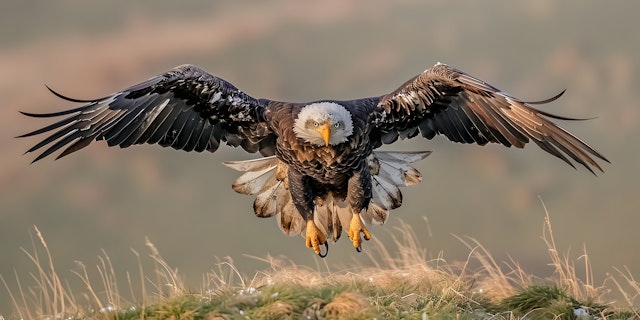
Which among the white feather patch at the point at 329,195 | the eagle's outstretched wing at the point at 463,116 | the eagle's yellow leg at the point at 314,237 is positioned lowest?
the eagle's yellow leg at the point at 314,237

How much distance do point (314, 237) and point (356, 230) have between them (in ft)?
1.40

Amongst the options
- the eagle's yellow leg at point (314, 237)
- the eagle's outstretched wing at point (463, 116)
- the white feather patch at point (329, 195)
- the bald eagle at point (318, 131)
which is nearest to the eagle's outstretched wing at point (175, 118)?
the bald eagle at point (318, 131)

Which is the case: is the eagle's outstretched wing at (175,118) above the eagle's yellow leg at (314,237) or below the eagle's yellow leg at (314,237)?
above

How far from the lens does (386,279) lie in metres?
7.96

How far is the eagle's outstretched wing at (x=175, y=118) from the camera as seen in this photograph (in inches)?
287

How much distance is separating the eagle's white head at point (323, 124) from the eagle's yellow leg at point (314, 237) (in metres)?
1.04

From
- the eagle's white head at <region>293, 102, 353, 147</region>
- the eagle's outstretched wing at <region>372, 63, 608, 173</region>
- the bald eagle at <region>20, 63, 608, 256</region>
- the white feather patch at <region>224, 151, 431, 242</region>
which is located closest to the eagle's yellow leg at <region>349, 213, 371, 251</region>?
the bald eagle at <region>20, 63, 608, 256</region>

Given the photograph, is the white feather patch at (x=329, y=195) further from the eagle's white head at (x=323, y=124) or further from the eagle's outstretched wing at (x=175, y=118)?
the eagle's white head at (x=323, y=124)

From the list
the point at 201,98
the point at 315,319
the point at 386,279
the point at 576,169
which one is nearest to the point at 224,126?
the point at 201,98

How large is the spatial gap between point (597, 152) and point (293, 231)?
10.5ft

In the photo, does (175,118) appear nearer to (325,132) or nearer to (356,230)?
(325,132)

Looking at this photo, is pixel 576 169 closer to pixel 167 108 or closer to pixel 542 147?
pixel 542 147

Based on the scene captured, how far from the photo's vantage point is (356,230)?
27.0 ft

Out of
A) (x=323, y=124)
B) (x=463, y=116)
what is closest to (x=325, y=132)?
(x=323, y=124)
